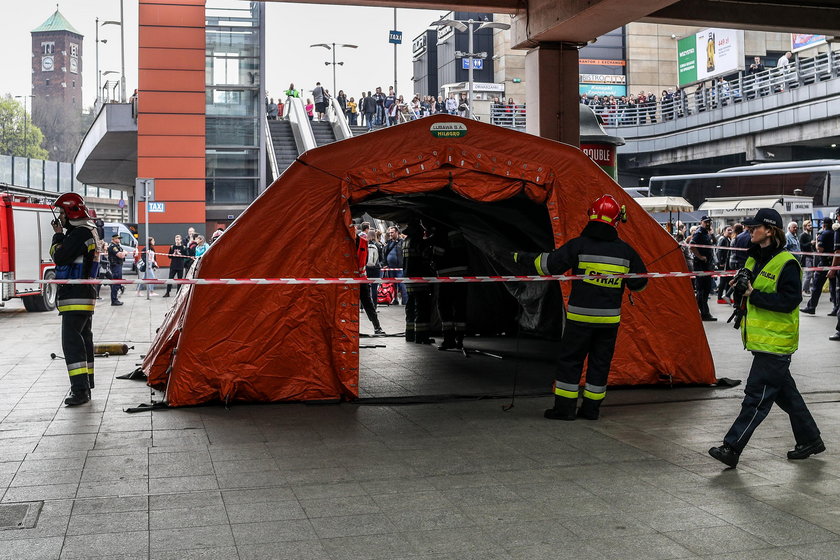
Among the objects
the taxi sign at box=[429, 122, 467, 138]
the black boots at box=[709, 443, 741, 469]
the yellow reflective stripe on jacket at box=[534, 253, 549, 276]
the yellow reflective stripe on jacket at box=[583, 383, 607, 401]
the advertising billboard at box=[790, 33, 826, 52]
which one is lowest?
the black boots at box=[709, 443, 741, 469]

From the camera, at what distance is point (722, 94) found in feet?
153

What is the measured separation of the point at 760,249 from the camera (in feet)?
21.0

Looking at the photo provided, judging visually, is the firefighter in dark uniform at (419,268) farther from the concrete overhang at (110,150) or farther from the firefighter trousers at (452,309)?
the concrete overhang at (110,150)

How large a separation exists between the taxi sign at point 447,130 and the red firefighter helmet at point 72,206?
3.50m

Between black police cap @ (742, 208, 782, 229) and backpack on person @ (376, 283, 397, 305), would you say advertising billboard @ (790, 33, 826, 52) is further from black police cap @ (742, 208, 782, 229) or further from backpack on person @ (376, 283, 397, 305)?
black police cap @ (742, 208, 782, 229)

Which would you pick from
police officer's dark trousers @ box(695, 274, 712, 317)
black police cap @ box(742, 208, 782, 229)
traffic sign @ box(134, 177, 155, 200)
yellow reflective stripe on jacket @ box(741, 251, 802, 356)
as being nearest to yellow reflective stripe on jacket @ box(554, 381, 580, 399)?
yellow reflective stripe on jacket @ box(741, 251, 802, 356)

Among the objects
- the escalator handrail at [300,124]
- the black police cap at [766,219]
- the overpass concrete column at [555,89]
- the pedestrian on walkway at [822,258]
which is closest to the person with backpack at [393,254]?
the overpass concrete column at [555,89]

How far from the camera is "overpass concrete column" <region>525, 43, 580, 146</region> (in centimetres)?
1471

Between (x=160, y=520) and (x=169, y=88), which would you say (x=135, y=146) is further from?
(x=160, y=520)

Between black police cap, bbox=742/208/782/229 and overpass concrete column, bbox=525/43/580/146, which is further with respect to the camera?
overpass concrete column, bbox=525/43/580/146

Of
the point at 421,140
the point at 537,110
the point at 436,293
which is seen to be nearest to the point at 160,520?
the point at 421,140

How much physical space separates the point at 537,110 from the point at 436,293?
3519 millimetres

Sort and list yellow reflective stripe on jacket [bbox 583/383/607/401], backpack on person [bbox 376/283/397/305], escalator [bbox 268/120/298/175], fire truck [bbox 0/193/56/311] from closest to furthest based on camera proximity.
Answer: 1. yellow reflective stripe on jacket [bbox 583/383/607/401]
2. fire truck [bbox 0/193/56/311]
3. backpack on person [bbox 376/283/397/305]
4. escalator [bbox 268/120/298/175]

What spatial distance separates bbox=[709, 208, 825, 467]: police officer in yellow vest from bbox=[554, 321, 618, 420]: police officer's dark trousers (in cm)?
149
